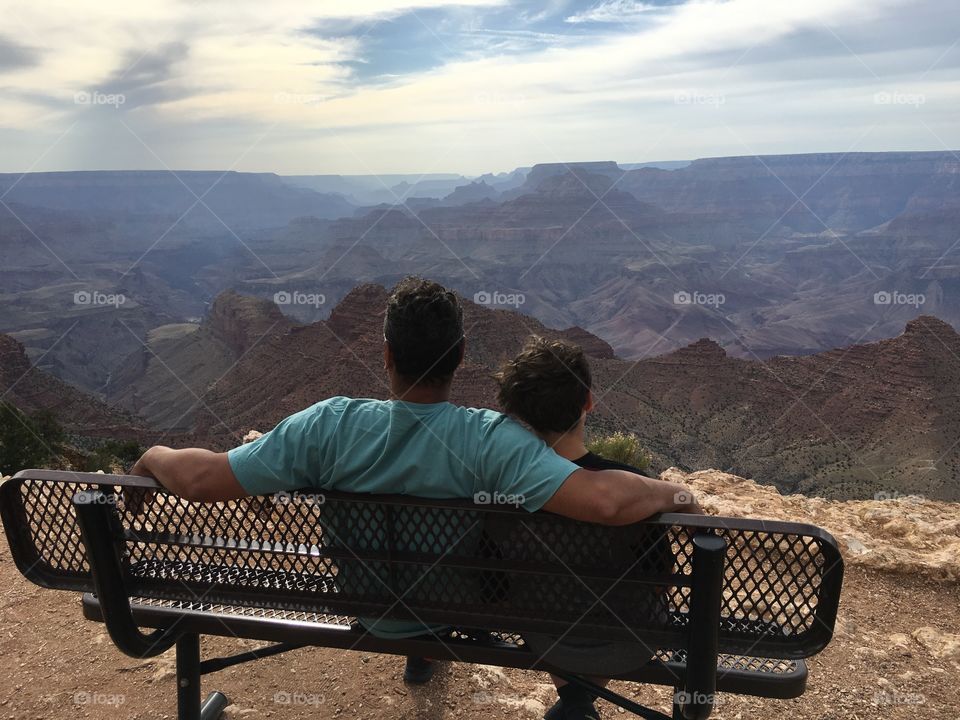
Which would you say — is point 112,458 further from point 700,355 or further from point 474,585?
point 700,355

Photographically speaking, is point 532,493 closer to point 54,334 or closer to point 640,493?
point 640,493

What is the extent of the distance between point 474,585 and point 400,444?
53 centimetres

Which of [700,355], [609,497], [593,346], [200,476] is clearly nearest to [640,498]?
[609,497]

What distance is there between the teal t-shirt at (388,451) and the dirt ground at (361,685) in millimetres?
1655

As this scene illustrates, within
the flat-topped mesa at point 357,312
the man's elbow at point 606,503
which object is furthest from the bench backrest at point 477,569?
the flat-topped mesa at point 357,312

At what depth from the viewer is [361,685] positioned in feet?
11.2

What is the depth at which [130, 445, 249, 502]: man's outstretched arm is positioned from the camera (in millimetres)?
2105

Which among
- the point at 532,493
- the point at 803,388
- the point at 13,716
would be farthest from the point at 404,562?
the point at 803,388

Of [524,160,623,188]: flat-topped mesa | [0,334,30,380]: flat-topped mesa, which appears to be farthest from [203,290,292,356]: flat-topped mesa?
[524,160,623,188]: flat-topped mesa

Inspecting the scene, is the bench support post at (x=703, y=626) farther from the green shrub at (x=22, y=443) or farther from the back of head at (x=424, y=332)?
the green shrub at (x=22, y=443)

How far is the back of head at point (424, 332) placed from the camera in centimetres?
213

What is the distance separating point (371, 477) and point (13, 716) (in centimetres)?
247

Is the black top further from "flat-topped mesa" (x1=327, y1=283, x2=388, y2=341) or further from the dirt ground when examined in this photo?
"flat-topped mesa" (x1=327, y1=283, x2=388, y2=341)

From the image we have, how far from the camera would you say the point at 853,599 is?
14.6 feet
